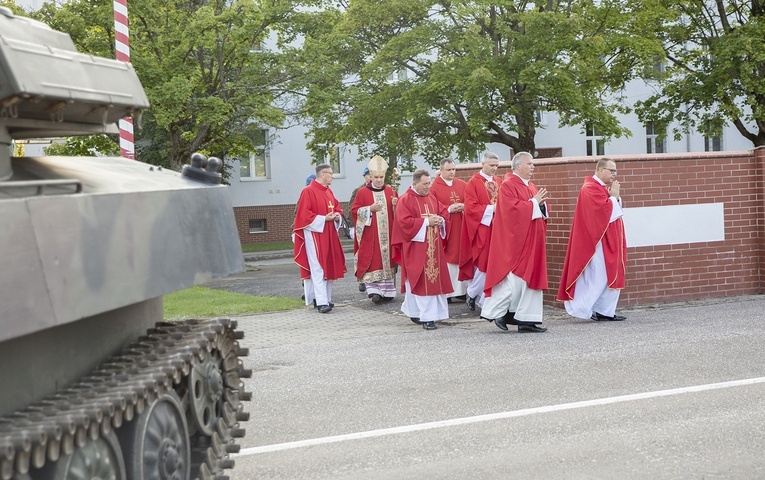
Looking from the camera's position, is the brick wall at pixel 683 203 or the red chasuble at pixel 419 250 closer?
the red chasuble at pixel 419 250

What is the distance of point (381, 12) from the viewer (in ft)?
93.0

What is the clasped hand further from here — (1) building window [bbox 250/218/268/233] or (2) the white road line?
(1) building window [bbox 250/218/268/233]

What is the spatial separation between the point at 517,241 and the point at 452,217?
134 inches

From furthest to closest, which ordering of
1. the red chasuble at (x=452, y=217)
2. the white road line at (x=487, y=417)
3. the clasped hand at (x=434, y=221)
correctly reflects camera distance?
the red chasuble at (x=452, y=217) → the clasped hand at (x=434, y=221) → the white road line at (x=487, y=417)

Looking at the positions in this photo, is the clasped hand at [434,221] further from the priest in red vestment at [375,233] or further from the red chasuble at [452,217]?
the priest in red vestment at [375,233]

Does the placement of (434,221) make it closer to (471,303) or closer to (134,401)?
(471,303)

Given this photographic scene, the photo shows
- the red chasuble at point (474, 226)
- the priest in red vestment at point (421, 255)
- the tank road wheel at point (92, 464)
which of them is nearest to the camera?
the tank road wheel at point (92, 464)

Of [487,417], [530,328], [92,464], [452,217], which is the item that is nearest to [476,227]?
[452,217]

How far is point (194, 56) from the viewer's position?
27.0 m

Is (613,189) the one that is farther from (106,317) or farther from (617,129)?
(617,129)

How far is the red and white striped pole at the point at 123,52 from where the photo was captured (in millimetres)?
10016

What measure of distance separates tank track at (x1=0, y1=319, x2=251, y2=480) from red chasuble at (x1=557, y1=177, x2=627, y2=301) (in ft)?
25.1

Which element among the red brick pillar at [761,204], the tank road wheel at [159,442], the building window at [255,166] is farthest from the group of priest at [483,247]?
the building window at [255,166]

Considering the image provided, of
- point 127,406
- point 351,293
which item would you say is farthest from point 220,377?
point 351,293
